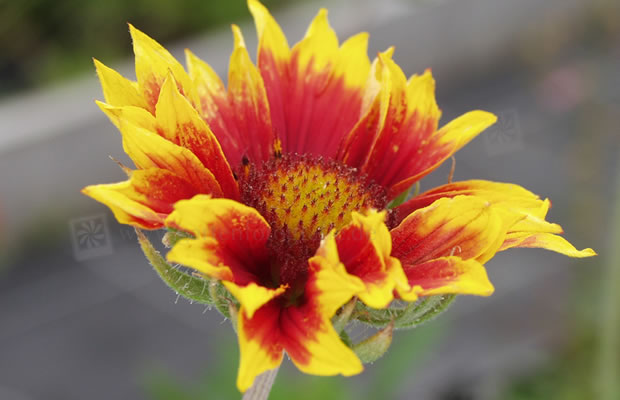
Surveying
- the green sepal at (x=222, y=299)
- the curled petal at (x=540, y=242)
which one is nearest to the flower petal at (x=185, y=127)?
the green sepal at (x=222, y=299)

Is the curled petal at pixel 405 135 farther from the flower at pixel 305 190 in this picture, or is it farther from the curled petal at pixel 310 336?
the curled petal at pixel 310 336

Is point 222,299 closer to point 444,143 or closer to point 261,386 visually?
point 261,386

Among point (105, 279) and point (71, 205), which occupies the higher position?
point (71, 205)

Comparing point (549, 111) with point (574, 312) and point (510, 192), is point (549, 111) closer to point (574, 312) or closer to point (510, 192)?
point (574, 312)

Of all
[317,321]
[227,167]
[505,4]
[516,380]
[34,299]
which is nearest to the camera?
[317,321]

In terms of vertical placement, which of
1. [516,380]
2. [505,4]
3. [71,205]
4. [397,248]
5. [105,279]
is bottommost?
[516,380]

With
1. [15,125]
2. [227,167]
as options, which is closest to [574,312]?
[227,167]

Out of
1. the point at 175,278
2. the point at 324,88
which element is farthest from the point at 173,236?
the point at 324,88
